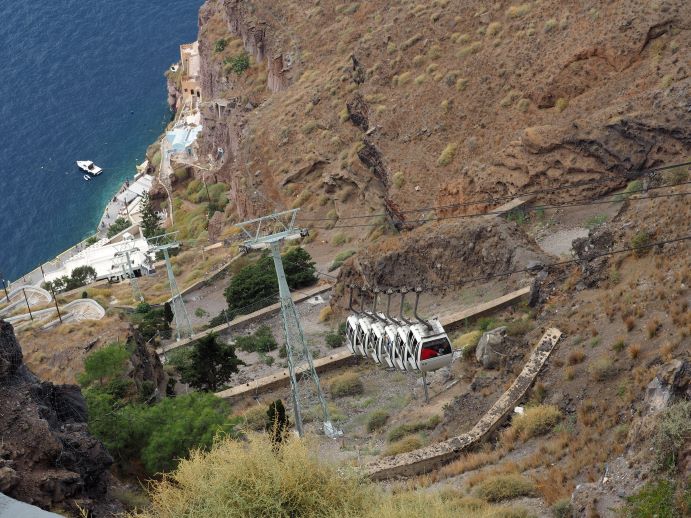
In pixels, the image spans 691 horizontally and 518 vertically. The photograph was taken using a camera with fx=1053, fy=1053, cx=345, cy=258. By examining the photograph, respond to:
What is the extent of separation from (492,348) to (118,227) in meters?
75.2

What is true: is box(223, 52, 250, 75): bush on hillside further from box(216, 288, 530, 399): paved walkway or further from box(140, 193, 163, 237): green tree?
box(216, 288, 530, 399): paved walkway

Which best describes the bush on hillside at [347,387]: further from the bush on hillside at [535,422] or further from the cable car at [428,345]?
the bush on hillside at [535,422]

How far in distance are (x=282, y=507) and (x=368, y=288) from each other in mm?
22496

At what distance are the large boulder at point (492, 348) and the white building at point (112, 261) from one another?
160 feet

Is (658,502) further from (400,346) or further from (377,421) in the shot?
(377,421)

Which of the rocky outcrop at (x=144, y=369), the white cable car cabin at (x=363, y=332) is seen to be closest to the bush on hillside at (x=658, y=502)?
the white cable car cabin at (x=363, y=332)

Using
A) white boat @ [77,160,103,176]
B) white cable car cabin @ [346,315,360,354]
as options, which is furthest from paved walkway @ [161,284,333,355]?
white boat @ [77,160,103,176]

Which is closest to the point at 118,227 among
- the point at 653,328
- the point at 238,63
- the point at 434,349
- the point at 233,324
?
the point at 238,63

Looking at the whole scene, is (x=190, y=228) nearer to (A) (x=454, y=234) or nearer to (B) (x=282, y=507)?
(A) (x=454, y=234)

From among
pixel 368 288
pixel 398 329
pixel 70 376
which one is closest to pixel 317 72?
pixel 368 288

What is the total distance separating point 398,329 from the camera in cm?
2677

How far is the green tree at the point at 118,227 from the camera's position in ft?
328

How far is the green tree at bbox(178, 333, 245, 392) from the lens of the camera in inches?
1455

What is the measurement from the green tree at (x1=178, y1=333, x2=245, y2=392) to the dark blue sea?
7504 cm
